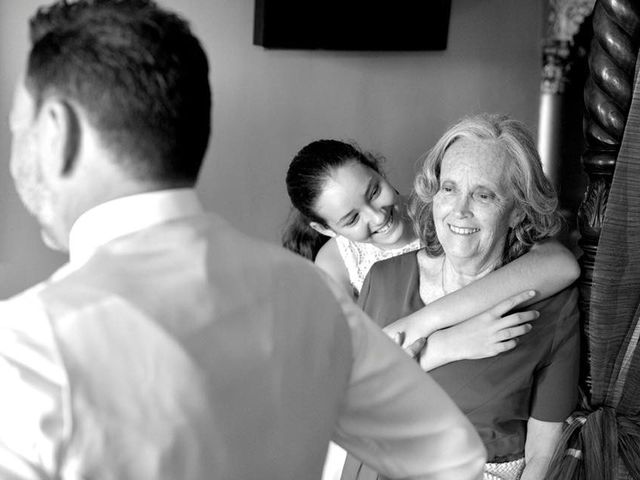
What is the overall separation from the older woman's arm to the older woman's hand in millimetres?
178

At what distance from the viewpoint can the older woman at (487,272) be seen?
178 cm

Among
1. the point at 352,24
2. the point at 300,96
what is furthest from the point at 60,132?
the point at 352,24

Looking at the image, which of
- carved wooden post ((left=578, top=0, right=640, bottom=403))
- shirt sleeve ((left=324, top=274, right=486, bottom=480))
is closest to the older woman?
carved wooden post ((left=578, top=0, right=640, bottom=403))

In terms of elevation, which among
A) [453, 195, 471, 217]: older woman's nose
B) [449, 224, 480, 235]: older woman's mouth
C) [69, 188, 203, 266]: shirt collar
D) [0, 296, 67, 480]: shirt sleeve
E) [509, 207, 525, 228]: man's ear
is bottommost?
[449, 224, 480, 235]: older woman's mouth

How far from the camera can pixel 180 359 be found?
685mm

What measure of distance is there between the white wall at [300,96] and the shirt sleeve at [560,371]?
4.10 ft

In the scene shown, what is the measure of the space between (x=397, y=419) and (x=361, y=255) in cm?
158

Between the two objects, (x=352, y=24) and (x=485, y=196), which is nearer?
(x=485, y=196)

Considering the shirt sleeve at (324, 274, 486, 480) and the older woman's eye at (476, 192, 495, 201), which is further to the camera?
the older woman's eye at (476, 192, 495, 201)

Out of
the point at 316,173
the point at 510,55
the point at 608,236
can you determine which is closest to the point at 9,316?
the point at 608,236

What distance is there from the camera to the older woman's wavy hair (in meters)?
1.88

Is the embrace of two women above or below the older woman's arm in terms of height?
above

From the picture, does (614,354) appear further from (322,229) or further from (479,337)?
(322,229)

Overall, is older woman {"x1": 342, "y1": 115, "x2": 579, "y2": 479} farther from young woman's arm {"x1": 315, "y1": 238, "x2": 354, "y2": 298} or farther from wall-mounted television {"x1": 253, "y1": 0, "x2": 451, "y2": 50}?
wall-mounted television {"x1": 253, "y1": 0, "x2": 451, "y2": 50}
